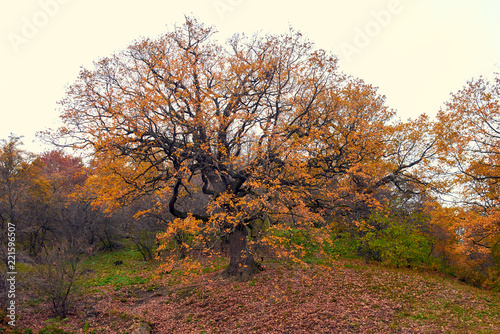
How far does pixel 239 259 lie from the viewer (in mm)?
11469

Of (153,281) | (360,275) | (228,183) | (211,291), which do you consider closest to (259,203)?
(228,183)

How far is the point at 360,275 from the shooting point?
1221 cm

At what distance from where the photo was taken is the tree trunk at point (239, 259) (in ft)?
36.6

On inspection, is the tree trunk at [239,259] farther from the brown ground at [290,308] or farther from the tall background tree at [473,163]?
the tall background tree at [473,163]

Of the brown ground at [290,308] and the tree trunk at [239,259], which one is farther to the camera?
the tree trunk at [239,259]

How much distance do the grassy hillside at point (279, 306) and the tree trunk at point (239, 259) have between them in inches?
16.4

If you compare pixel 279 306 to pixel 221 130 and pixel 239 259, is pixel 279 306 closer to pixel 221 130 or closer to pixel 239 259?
pixel 239 259

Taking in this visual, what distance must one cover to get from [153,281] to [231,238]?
16.8 feet

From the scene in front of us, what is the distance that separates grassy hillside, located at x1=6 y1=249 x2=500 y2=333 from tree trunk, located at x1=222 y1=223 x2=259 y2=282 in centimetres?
42

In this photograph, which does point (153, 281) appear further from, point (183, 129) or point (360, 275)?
point (360, 275)

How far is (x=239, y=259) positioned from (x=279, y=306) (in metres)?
3.14

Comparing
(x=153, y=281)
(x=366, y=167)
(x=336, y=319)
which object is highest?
(x=366, y=167)

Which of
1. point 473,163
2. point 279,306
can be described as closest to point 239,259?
point 279,306

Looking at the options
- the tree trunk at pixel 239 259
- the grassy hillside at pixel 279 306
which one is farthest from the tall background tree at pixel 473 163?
the tree trunk at pixel 239 259
